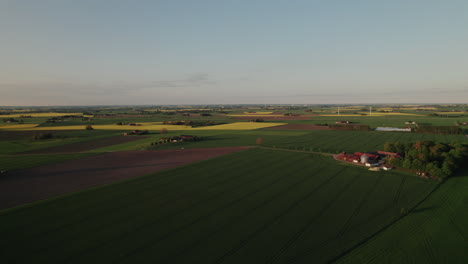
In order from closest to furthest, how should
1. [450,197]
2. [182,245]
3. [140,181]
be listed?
1. [182,245]
2. [450,197]
3. [140,181]

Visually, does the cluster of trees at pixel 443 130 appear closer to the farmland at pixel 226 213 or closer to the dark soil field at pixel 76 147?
the farmland at pixel 226 213

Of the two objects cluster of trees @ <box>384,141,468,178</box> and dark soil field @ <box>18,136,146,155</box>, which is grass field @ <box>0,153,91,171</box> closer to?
dark soil field @ <box>18,136,146,155</box>

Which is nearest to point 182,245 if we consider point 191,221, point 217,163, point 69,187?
point 191,221

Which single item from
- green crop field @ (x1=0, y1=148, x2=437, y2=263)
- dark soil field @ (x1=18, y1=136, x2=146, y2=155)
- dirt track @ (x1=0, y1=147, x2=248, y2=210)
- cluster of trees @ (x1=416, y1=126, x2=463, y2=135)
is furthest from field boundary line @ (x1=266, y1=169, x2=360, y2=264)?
cluster of trees @ (x1=416, y1=126, x2=463, y2=135)

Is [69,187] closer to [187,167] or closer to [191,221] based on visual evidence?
[187,167]

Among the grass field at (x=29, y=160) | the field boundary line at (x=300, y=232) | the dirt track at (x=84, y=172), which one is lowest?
the field boundary line at (x=300, y=232)

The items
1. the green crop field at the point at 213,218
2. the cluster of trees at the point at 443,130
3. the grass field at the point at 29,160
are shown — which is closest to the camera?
the green crop field at the point at 213,218

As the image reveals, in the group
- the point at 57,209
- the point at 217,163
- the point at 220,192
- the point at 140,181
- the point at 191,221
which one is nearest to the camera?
the point at 191,221

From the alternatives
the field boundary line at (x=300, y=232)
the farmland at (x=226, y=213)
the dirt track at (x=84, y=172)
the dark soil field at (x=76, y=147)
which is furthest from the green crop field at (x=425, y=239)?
the dark soil field at (x=76, y=147)
